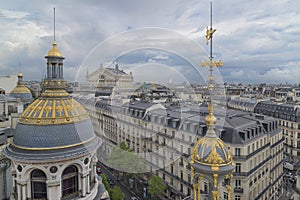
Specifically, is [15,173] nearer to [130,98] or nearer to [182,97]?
[130,98]

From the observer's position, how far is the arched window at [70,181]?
1577cm

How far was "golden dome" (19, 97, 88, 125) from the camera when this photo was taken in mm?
15705

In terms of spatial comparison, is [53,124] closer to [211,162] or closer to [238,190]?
[211,162]

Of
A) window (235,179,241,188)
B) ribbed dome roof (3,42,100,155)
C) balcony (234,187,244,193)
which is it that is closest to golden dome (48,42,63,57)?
ribbed dome roof (3,42,100,155)

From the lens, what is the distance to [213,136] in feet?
31.7

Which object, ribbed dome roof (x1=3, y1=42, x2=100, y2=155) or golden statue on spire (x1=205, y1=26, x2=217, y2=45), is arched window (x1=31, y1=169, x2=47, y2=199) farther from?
golden statue on spire (x1=205, y1=26, x2=217, y2=45)

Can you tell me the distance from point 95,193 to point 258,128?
24674mm

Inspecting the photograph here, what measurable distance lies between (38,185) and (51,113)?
15.6 feet

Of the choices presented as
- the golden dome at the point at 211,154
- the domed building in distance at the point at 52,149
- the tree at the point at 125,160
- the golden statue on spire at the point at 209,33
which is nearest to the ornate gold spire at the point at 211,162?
the golden dome at the point at 211,154

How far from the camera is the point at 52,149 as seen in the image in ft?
49.4

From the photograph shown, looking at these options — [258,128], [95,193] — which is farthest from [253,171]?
[95,193]

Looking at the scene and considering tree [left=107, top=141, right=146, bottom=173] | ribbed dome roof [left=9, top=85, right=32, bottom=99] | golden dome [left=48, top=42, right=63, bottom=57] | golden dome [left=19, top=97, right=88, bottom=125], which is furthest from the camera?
ribbed dome roof [left=9, top=85, right=32, bottom=99]

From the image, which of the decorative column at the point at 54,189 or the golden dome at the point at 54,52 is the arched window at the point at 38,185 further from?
the golden dome at the point at 54,52

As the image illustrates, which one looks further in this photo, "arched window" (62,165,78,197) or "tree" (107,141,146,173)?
"tree" (107,141,146,173)
